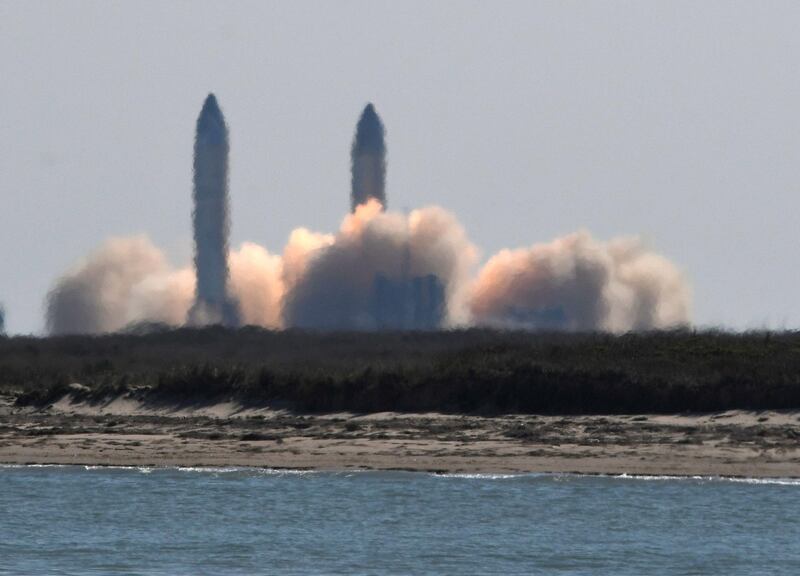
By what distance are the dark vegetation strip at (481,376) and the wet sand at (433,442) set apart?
60 centimetres

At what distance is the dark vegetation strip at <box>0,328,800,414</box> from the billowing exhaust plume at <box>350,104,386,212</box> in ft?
130

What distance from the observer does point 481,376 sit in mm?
36938

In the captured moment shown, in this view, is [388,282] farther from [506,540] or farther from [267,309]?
[506,540]

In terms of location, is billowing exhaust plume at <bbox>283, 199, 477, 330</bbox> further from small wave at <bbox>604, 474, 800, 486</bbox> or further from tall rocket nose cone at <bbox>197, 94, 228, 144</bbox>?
small wave at <bbox>604, 474, 800, 486</bbox>

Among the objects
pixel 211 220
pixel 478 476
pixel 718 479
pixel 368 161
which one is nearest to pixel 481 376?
pixel 478 476

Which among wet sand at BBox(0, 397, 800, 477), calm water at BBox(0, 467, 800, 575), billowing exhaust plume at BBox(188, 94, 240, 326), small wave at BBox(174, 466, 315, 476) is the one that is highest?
billowing exhaust plume at BBox(188, 94, 240, 326)

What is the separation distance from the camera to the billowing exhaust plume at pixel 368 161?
86188 millimetres

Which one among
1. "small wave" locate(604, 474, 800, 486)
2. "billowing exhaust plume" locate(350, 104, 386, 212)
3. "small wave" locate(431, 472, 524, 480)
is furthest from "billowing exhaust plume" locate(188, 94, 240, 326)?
"small wave" locate(604, 474, 800, 486)

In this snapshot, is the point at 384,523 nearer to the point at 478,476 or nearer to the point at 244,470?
the point at 478,476

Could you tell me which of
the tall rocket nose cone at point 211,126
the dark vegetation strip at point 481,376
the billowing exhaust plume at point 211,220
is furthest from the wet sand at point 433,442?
the tall rocket nose cone at point 211,126

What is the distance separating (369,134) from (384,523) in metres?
60.2

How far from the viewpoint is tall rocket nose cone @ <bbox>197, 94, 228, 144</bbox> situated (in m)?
85.3

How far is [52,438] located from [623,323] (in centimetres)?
4145

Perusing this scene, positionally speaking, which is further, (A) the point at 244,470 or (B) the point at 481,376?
(B) the point at 481,376
